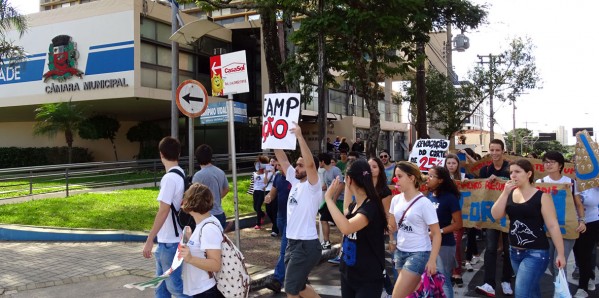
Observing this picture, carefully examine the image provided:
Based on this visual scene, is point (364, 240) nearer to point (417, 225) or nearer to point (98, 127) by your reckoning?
point (417, 225)

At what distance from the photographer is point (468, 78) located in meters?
27.4

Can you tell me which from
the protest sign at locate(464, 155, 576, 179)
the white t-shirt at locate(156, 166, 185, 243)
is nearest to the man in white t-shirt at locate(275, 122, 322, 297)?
the white t-shirt at locate(156, 166, 185, 243)

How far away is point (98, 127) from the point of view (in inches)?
973

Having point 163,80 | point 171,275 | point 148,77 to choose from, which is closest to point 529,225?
point 171,275

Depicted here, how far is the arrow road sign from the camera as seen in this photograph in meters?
7.94

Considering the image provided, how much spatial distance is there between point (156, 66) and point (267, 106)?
1808 cm

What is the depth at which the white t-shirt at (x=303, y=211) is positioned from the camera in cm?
478

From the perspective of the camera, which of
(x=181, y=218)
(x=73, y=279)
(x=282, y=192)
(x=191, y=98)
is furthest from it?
(x=191, y=98)

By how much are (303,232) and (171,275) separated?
4.29 feet

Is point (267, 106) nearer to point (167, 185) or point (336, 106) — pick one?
point (167, 185)

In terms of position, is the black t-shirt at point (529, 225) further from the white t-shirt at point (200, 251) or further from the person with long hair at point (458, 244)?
the white t-shirt at point (200, 251)

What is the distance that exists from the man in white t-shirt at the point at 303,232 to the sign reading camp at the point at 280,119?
36cm

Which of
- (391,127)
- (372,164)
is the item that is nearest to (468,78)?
(391,127)

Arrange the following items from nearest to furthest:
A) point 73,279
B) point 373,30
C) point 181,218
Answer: point 181,218, point 73,279, point 373,30
